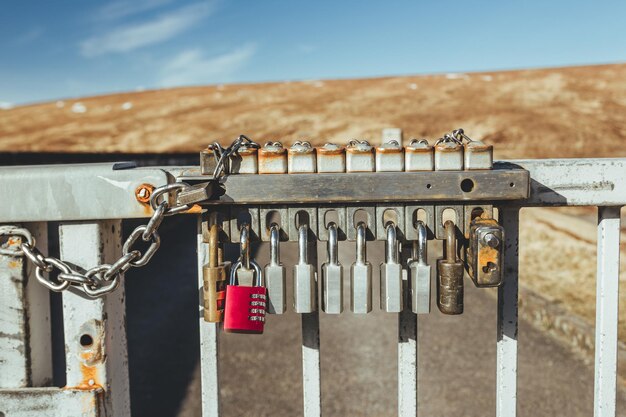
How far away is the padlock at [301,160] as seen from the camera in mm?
1402

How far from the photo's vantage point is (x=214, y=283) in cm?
142

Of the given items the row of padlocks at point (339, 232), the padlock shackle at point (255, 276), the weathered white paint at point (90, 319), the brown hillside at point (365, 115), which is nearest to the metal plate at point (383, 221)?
the row of padlocks at point (339, 232)

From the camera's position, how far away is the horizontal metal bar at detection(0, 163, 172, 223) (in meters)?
1.42

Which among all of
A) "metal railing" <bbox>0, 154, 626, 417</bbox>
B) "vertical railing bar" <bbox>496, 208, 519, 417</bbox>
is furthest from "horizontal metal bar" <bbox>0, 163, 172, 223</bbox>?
"vertical railing bar" <bbox>496, 208, 519, 417</bbox>

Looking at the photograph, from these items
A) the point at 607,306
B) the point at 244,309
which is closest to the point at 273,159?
the point at 244,309

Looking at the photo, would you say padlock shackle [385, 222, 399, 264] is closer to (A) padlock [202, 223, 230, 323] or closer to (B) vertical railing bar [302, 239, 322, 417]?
(B) vertical railing bar [302, 239, 322, 417]

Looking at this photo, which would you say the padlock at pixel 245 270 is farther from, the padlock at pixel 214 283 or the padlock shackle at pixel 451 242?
the padlock shackle at pixel 451 242

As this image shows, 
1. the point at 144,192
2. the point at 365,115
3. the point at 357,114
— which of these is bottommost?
the point at 144,192

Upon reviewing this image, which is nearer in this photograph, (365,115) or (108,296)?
(108,296)

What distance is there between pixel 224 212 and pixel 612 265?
1.07m

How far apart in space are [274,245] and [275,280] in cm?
9

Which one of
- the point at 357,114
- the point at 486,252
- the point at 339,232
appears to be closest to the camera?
the point at 486,252

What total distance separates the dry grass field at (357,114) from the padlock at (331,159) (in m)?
18.8

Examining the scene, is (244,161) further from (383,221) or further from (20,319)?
(20,319)
